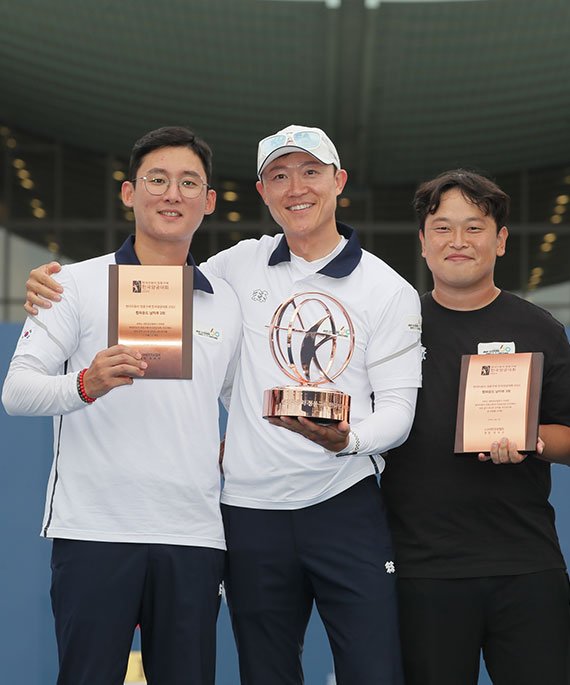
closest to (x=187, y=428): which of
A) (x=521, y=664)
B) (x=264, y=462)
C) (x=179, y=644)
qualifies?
(x=264, y=462)

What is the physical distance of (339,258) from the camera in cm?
367

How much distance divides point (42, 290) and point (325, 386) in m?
0.97

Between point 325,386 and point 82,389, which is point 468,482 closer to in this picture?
point 325,386

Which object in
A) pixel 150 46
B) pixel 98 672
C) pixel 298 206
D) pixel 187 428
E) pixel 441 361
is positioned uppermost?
pixel 150 46

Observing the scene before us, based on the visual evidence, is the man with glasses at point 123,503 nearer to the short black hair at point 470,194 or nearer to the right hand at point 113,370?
the right hand at point 113,370

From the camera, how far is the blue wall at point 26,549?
546 cm

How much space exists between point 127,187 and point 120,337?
0.73 m

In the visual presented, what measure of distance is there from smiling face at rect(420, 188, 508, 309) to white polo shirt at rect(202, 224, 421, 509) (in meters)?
0.14

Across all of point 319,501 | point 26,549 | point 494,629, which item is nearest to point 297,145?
point 319,501

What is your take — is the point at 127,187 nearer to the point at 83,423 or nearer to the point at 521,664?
the point at 83,423

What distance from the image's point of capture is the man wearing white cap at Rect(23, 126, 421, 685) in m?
3.43


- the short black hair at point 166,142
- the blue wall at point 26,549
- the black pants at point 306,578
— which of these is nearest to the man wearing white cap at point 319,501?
the black pants at point 306,578

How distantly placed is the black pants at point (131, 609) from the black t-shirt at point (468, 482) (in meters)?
0.69

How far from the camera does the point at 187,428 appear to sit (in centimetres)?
341
